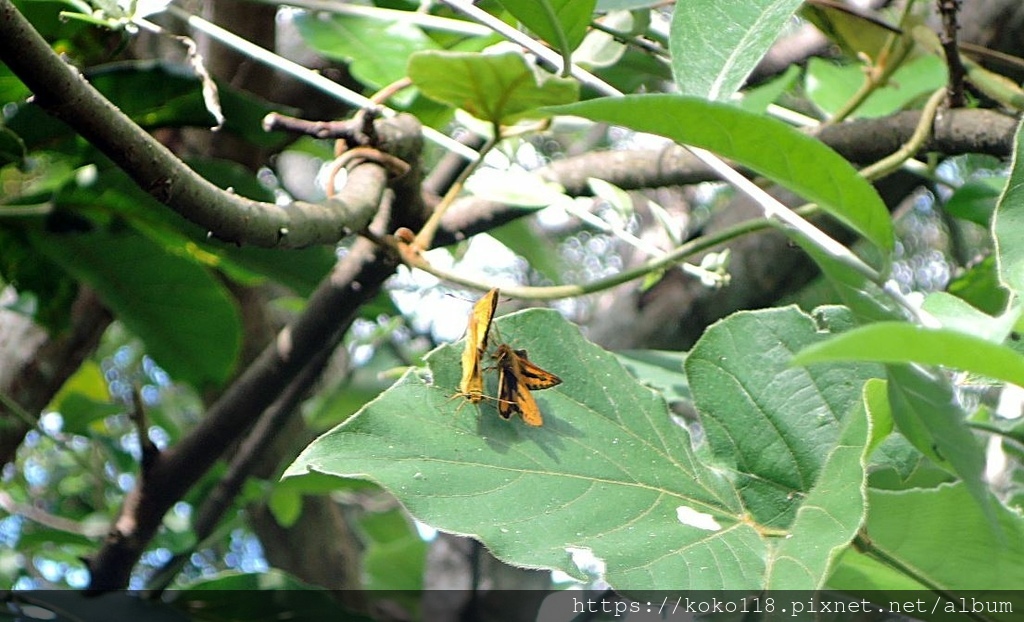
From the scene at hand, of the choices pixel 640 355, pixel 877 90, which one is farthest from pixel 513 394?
pixel 877 90

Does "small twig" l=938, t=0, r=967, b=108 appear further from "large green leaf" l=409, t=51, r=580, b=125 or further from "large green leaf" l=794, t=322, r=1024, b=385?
"large green leaf" l=794, t=322, r=1024, b=385

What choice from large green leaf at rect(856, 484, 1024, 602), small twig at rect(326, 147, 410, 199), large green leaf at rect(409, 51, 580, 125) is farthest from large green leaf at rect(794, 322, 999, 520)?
small twig at rect(326, 147, 410, 199)

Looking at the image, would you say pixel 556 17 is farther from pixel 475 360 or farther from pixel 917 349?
pixel 917 349

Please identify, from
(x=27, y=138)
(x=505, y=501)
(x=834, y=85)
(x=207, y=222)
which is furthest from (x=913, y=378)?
(x=834, y=85)

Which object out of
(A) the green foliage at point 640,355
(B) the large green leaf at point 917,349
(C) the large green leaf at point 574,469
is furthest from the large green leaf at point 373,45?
(B) the large green leaf at point 917,349

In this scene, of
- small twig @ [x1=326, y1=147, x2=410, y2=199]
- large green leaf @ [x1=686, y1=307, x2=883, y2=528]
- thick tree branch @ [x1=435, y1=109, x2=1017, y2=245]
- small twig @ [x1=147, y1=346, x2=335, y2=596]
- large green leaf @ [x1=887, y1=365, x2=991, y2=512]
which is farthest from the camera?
small twig @ [x1=147, y1=346, x2=335, y2=596]

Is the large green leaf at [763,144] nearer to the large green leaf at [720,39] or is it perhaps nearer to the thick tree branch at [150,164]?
the large green leaf at [720,39]
